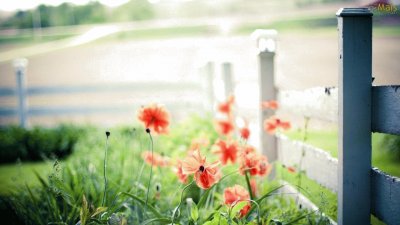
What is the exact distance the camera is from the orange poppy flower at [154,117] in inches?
A: 80.7

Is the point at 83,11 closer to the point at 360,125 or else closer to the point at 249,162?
the point at 249,162

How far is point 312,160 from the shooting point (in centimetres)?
228

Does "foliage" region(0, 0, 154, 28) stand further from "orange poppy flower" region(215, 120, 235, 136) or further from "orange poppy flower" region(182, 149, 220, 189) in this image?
"orange poppy flower" region(182, 149, 220, 189)

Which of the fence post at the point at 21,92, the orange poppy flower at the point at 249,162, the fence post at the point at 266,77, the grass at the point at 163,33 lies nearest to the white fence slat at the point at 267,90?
the fence post at the point at 266,77

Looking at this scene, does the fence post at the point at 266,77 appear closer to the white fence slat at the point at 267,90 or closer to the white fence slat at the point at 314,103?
the white fence slat at the point at 267,90

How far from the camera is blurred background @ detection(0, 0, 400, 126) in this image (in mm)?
7457

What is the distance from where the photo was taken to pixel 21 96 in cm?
767

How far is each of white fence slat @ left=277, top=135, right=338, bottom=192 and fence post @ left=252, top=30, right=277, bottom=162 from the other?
0.30 feet

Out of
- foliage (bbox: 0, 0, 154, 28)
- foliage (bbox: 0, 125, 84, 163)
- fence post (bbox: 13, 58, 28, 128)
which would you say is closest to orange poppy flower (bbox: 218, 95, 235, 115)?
foliage (bbox: 0, 125, 84, 163)

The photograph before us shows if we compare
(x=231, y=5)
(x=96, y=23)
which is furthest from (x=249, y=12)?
(x=96, y=23)

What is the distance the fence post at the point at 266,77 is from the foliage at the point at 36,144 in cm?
340

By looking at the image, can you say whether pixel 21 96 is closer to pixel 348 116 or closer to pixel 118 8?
pixel 348 116

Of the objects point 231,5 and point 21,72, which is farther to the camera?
point 231,5

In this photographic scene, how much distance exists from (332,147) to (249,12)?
64470 mm
